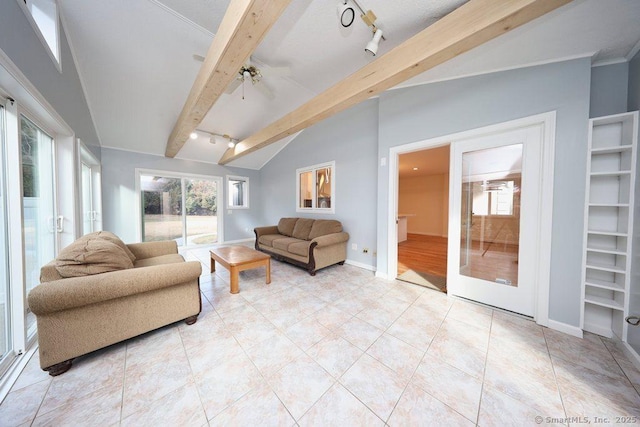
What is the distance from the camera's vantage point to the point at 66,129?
6.61 ft

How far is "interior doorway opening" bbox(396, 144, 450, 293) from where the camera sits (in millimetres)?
3615

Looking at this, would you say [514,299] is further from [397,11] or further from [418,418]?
[397,11]

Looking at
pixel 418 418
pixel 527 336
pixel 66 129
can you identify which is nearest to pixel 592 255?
pixel 527 336

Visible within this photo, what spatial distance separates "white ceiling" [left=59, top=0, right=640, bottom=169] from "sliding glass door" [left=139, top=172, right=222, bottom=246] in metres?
1.57

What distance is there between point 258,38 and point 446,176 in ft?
24.7

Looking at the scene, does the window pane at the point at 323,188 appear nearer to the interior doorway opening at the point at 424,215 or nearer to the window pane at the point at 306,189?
the window pane at the point at 306,189

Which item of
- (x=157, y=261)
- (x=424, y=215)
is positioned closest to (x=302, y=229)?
(x=157, y=261)

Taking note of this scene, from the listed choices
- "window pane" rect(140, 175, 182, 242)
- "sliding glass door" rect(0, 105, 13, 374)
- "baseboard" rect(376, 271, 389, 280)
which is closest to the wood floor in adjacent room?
"baseboard" rect(376, 271, 389, 280)

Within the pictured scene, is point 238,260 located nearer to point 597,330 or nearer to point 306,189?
point 306,189

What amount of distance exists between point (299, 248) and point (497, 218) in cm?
263

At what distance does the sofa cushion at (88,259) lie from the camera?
141 centimetres

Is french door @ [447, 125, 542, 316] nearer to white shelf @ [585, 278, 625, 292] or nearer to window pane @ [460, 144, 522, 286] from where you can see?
window pane @ [460, 144, 522, 286]

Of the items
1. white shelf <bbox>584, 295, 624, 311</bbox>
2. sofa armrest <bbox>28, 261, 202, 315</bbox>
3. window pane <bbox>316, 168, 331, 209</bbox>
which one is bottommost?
white shelf <bbox>584, 295, 624, 311</bbox>

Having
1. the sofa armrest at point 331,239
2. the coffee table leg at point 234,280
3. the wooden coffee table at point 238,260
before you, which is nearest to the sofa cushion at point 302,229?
the sofa armrest at point 331,239
